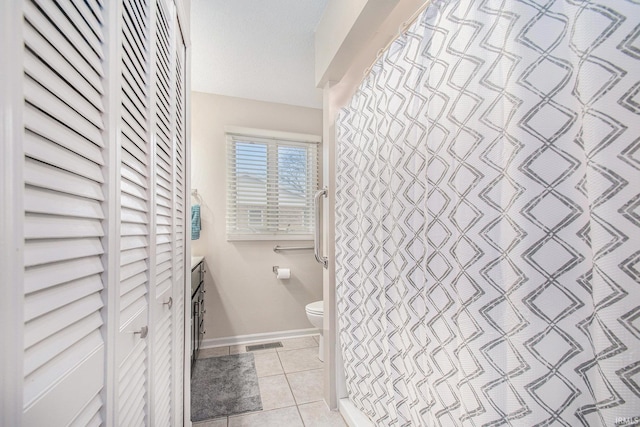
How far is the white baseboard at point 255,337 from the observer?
2693mm

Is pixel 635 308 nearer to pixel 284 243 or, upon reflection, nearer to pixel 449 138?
pixel 449 138

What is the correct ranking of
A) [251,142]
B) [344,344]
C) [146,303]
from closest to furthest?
[146,303] → [344,344] → [251,142]

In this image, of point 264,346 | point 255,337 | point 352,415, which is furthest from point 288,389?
point 255,337

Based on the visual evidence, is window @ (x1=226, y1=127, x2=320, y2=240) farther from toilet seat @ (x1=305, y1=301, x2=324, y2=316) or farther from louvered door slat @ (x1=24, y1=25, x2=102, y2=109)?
louvered door slat @ (x1=24, y1=25, x2=102, y2=109)

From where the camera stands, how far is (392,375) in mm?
1198

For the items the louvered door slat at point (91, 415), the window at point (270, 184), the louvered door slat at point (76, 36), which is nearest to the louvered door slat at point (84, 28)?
the louvered door slat at point (76, 36)

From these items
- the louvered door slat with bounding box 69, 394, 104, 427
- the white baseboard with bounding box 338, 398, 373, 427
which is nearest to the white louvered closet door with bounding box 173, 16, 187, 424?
the louvered door slat with bounding box 69, 394, 104, 427

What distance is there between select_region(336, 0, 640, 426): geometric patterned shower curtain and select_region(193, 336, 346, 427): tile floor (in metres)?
0.73

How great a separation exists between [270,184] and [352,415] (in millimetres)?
2067

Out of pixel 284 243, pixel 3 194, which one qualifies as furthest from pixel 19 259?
pixel 284 243

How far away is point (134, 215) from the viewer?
73 cm

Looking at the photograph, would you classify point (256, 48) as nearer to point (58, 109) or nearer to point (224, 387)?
point (58, 109)

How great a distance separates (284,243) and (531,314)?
8.06ft

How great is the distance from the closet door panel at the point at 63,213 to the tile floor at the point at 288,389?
1.39m
